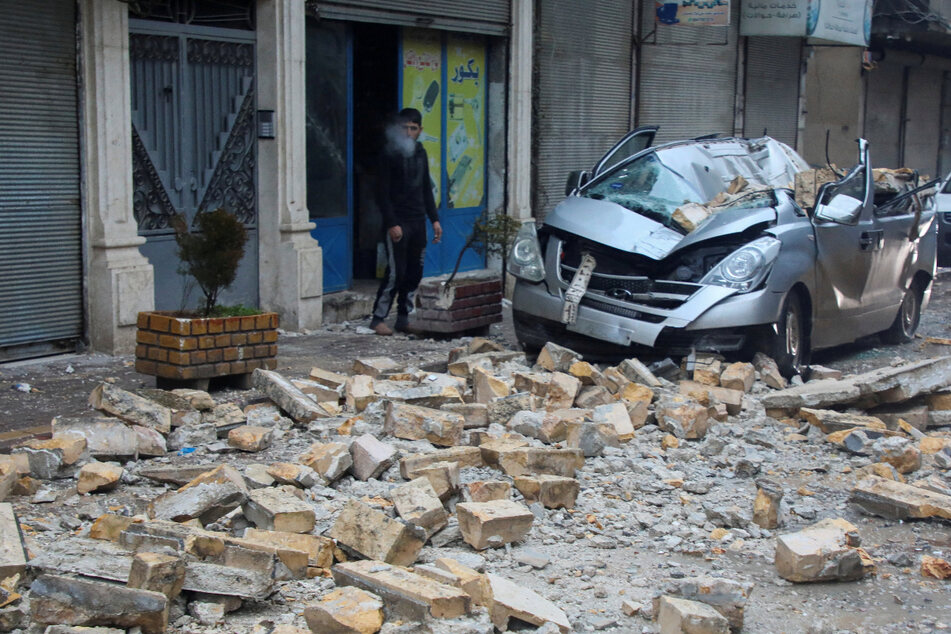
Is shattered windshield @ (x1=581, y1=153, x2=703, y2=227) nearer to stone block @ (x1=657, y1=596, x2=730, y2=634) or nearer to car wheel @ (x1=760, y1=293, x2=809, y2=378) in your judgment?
car wheel @ (x1=760, y1=293, x2=809, y2=378)

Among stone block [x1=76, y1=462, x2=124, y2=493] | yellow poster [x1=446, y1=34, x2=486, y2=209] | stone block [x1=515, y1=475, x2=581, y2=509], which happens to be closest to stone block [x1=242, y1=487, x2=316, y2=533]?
stone block [x1=76, y1=462, x2=124, y2=493]

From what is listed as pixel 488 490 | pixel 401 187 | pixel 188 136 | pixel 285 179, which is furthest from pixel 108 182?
pixel 488 490

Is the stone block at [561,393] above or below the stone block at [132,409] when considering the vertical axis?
below

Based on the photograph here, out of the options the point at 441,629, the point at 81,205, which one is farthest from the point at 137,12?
the point at 441,629

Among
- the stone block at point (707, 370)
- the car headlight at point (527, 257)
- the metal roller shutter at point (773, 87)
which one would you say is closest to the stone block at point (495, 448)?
the stone block at point (707, 370)

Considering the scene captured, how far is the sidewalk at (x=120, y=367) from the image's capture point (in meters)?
7.02

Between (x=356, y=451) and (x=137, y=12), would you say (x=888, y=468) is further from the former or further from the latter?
(x=137, y=12)

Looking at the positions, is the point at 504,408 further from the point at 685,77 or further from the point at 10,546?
the point at 685,77

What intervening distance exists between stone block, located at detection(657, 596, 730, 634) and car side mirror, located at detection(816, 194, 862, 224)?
18.0ft

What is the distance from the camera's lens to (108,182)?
880 centimetres

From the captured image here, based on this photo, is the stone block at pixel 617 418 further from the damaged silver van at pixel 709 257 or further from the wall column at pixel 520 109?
the wall column at pixel 520 109

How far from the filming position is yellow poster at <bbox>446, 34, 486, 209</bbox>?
13164mm

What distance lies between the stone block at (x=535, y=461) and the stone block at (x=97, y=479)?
183 cm

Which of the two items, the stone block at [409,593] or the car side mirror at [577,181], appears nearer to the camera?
the stone block at [409,593]
